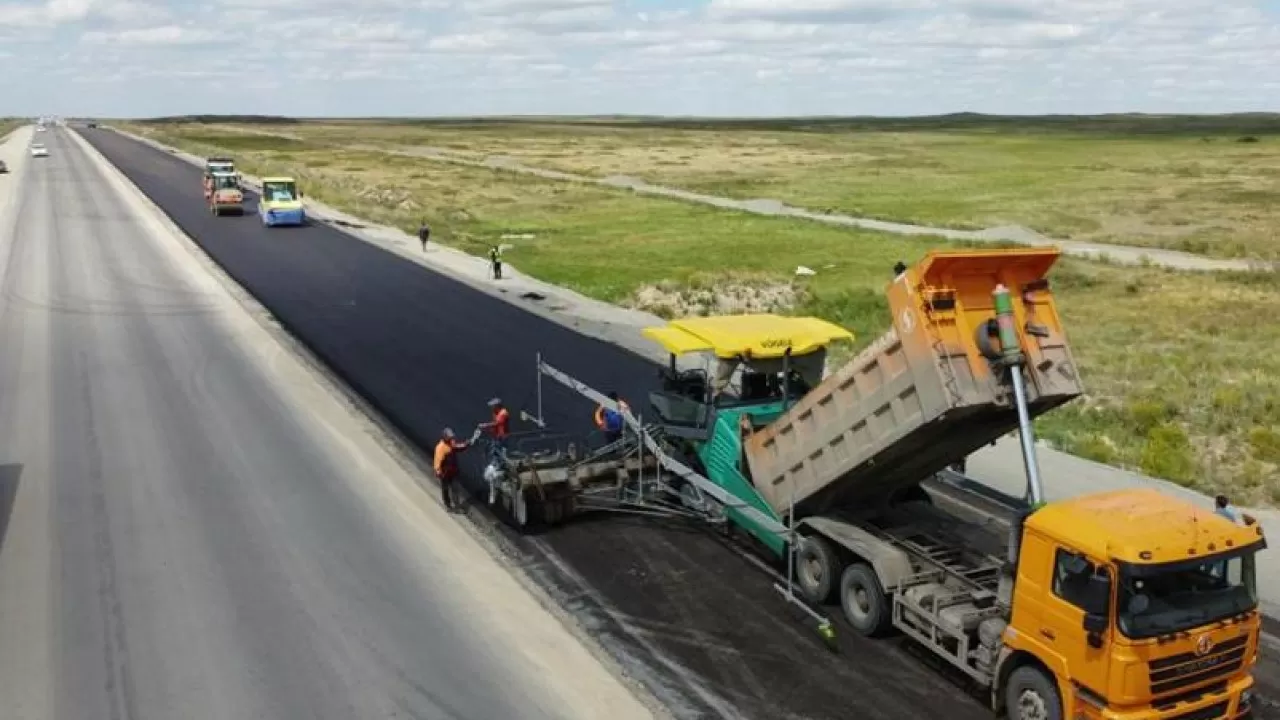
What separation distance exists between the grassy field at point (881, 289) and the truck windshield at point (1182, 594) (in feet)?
33.3

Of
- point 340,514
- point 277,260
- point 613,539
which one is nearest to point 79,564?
point 340,514

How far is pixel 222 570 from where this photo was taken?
15.0 meters

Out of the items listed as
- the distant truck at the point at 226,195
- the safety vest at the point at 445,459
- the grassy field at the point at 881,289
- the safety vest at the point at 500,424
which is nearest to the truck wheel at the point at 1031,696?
the safety vest at the point at 445,459

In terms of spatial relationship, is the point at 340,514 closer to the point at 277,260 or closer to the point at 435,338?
the point at 435,338

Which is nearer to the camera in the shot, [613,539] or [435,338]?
[613,539]

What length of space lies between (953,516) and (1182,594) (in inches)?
182

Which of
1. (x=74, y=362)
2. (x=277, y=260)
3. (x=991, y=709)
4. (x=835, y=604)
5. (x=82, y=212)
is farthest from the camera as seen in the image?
(x=82, y=212)

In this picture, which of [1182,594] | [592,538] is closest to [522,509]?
[592,538]

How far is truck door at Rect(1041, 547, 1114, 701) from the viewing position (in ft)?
30.7

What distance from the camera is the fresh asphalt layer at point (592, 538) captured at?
1187cm

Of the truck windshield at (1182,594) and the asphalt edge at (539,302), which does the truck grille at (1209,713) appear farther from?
the asphalt edge at (539,302)

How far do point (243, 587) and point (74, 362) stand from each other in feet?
51.9

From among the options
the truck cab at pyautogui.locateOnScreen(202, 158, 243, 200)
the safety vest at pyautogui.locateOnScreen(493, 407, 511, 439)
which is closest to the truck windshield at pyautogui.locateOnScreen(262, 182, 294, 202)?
the truck cab at pyautogui.locateOnScreen(202, 158, 243, 200)

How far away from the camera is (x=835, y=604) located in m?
13.7
